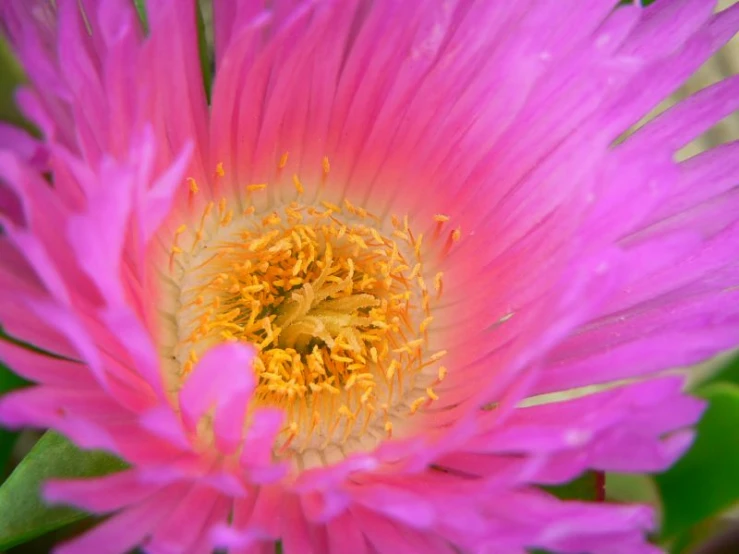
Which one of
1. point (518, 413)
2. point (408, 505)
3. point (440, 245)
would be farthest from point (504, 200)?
point (408, 505)

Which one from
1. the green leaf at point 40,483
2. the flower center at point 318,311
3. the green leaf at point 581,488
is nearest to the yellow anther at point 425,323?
the flower center at point 318,311

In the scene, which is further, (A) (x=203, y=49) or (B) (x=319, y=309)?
(B) (x=319, y=309)

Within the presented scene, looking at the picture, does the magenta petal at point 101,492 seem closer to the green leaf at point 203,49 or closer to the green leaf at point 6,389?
the green leaf at point 6,389

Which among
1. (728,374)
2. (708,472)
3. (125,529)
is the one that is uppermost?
(728,374)

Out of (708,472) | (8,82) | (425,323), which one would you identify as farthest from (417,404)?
(8,82)

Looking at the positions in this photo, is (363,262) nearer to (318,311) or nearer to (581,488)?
(318,311)

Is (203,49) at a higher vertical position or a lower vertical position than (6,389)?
higher

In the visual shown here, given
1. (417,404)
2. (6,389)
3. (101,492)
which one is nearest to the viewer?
(101,492)

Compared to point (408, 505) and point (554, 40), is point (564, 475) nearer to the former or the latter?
point (408, 505)
